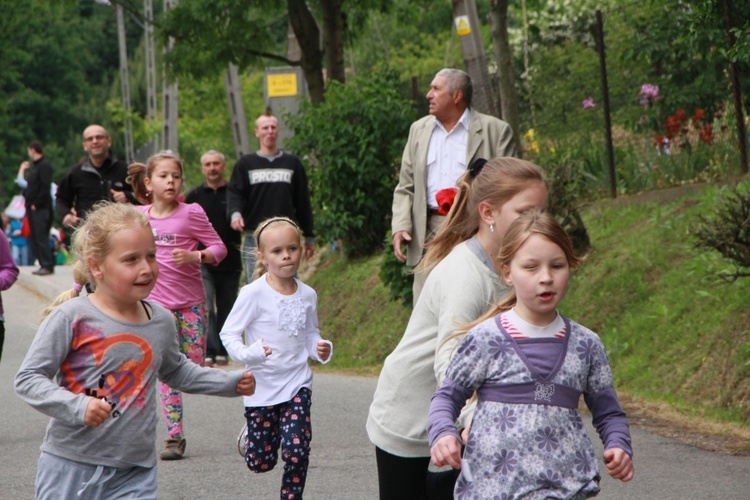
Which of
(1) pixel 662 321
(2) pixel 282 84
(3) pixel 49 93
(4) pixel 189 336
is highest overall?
(3) pixel 49 93

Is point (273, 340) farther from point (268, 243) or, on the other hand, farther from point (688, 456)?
point (688, 456)

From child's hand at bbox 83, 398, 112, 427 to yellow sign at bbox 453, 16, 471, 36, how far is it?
8.99 metres

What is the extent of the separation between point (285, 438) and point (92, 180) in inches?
243

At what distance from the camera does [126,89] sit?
4328cm

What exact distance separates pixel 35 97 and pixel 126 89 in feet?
97.1

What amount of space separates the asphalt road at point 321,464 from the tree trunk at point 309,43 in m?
9.21

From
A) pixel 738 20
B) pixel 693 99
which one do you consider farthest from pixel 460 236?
pixel 693 99

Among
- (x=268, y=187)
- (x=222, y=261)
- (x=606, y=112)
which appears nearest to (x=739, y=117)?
(x=606, y=112)

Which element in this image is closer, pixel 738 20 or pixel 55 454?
pixel 55 454

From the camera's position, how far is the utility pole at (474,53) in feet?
41.0

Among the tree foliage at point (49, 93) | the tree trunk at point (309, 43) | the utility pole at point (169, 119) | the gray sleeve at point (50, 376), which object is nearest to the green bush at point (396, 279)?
the tree trunk at point (309, 43)

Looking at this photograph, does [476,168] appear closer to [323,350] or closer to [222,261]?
[323,350]

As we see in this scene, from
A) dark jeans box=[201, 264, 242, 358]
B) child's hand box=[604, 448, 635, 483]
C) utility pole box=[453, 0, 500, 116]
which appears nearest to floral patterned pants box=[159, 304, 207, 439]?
dark jeans box=[201, 264, 242, 358]

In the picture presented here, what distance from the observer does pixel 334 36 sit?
17.8 metres
